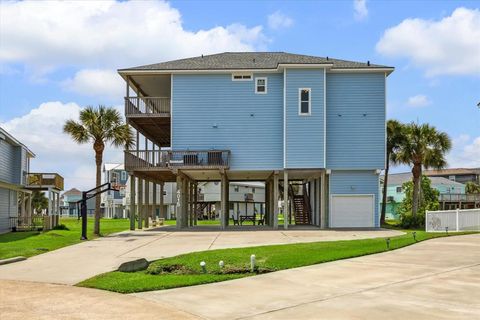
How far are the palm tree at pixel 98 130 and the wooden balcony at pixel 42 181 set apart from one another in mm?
11049

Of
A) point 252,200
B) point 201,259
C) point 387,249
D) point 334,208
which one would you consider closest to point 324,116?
point 334,208

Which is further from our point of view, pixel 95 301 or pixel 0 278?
pixel 0 278

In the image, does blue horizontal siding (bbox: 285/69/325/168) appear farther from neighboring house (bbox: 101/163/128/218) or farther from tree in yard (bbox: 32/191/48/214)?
tree in yard (bbox: 32/191/48/214)

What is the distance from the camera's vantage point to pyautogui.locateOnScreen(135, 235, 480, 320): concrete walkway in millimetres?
8812

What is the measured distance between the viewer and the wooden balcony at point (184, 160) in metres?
31.5

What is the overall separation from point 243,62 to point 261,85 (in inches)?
92.7

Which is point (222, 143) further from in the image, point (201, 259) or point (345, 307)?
point (345, 307)

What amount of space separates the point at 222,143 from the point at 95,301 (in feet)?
74.0

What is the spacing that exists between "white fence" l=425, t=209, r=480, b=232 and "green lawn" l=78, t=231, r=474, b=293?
6994mm

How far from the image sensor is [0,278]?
12930 millimetres

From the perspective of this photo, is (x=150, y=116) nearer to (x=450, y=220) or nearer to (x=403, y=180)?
(x=450, y=220)

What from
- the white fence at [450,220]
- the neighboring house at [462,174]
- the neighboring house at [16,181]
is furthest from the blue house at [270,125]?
the neighboring house at [462,174]

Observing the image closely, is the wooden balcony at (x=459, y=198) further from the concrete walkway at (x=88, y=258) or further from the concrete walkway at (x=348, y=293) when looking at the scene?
the concrete walkway at (x=348, y=293)

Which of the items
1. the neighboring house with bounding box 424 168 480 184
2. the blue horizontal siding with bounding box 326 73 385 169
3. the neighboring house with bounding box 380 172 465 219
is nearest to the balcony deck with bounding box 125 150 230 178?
the blue horizontal siding with bounding box 326 73 385 169
